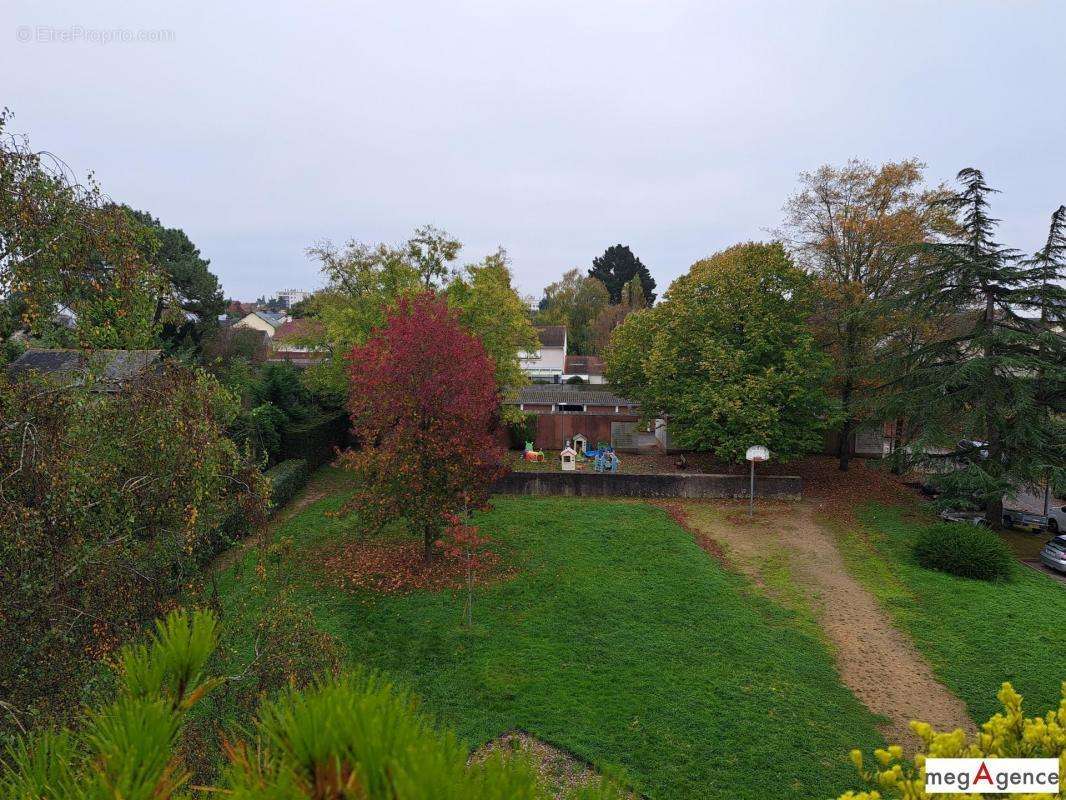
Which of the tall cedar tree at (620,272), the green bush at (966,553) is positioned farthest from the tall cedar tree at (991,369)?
the tall cedar tree at (620,272)

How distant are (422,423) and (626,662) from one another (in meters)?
6.07

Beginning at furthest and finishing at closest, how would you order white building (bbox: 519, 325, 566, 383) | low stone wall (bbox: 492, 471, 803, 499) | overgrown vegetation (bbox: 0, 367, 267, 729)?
white building (bbox: 519, 325, 566, 383)
low stone wall (bbox: 492, 471, 803, 499)
overgrown vegetation (bbox: 0, 367, 267, 729)

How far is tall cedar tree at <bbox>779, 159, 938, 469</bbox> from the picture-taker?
19.1 m

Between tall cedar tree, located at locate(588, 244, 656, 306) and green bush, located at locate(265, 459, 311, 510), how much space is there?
184 feet

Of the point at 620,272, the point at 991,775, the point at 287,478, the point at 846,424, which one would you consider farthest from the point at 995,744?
the point at 620,272

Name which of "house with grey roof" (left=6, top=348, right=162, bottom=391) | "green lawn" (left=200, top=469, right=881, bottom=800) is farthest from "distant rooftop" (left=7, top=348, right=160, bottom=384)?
"green lawn" (left=200, top=469, right=881, bottom=800)

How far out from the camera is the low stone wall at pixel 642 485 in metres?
19.2

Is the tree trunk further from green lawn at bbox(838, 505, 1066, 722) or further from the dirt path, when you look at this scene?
green lawn at bbox(838, 505, 1066, 722)

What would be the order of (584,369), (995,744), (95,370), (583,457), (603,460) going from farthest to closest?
(584,369) < (583,457) < (603,460) < (95,370) < (995,744)

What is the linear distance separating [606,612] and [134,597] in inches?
324

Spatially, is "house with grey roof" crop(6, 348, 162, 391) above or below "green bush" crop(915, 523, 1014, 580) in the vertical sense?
above

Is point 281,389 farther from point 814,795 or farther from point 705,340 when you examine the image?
point 814,795

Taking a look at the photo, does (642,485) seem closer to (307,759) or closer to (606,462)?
(606,462)

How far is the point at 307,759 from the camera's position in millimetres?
1259
